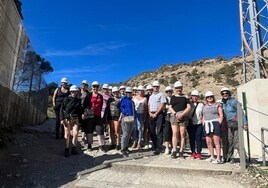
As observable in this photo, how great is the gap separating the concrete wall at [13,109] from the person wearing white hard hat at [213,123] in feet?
17.0

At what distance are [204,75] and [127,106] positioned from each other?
3686 cm

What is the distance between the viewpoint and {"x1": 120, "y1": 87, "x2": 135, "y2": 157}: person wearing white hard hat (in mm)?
7719

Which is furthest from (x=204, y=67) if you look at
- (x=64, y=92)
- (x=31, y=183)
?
(x=31, y=183)

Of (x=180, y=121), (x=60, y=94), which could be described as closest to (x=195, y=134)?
(x=180, y=121)

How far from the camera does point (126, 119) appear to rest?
7844mm

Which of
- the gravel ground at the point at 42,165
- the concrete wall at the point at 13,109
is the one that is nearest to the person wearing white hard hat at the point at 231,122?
the gravel ground at the point at 42,165

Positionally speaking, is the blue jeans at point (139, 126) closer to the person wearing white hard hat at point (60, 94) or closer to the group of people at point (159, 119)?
the group of people at point (159, 119)

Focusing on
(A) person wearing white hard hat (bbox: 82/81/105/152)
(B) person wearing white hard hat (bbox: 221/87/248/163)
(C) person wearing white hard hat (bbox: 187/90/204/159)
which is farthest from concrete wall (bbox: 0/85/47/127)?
(B) person wearing white hard hat (bbox: 221/87/248/163)

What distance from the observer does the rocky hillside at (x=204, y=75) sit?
36638mm

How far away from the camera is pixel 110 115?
8.47 metres

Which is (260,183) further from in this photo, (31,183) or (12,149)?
(12,149)

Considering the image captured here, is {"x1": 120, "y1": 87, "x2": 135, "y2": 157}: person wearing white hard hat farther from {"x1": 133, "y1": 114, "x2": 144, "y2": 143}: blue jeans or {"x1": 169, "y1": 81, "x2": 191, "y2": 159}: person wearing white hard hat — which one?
{"x1": 169, "y1": 81, "x2": 191, "y2": 159}: person wearing white hard hat

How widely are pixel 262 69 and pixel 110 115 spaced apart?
666 cm

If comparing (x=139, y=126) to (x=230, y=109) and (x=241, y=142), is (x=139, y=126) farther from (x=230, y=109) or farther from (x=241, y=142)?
(x=241, y=142)
